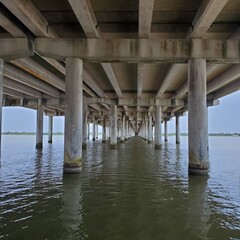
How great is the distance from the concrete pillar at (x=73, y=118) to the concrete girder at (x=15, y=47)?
5.76 feet

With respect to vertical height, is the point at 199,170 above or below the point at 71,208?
above

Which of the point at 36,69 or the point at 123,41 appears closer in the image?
the point at 123,41

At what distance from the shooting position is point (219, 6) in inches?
320

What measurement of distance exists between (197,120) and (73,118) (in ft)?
18.1

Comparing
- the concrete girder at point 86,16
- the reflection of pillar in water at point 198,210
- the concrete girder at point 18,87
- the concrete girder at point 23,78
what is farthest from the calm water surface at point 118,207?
the concrete girder at point 18,87

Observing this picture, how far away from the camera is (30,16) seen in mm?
8961

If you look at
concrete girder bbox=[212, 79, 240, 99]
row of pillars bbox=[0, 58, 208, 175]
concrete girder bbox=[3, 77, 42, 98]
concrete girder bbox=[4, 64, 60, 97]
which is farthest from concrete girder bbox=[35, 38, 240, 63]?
concrete girder bbox=[212, 79, 240, 99]

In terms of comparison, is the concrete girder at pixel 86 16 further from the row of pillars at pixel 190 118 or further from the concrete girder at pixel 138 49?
the row of pillars at pixel 190 118

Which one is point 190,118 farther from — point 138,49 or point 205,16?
point 205,16

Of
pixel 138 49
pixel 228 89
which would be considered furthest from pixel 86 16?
pixel 228 89

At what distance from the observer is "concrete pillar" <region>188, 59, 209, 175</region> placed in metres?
10.7

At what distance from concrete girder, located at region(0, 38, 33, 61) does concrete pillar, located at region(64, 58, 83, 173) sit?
1757 mm

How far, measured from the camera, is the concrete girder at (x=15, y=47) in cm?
1070

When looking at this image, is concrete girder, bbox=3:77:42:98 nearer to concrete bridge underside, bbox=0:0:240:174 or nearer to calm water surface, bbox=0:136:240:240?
concrete bridge underside, bbox=0:0:240:174
